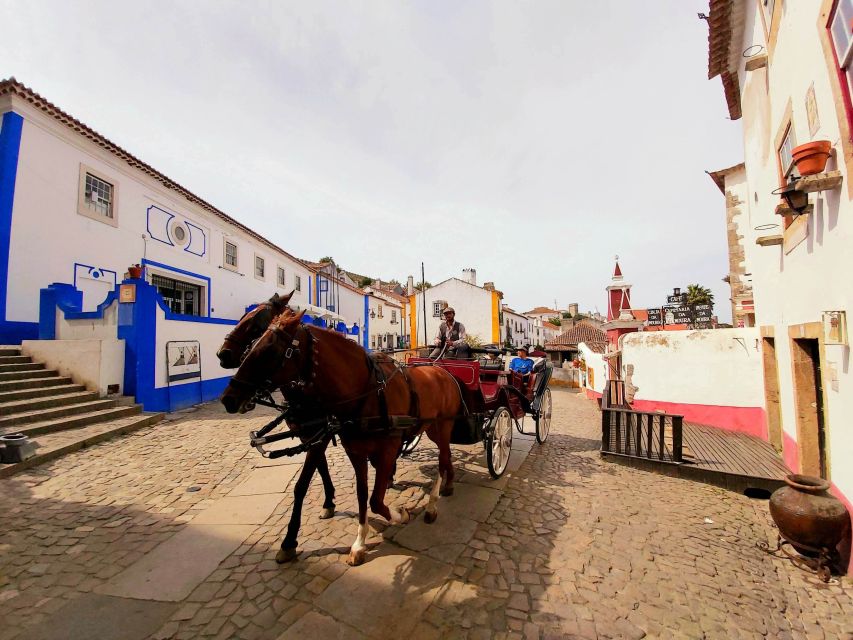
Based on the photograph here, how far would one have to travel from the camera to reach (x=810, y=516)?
3.26 metres

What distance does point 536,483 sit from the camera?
5.09 meters

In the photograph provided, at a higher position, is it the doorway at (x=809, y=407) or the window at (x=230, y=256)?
the window at (x=230, y=256)

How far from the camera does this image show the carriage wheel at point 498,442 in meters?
4.85

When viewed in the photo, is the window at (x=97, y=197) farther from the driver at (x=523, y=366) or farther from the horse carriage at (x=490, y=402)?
the driver at (x=523, y=366)

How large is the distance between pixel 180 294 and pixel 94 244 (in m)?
4.20

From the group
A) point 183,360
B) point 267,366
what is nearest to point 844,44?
point 267,366

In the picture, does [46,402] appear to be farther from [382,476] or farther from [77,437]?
[382,476]

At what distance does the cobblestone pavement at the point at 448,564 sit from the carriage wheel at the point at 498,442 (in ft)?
0.91

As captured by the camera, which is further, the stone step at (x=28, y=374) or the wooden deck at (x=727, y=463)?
the stone step at (x=28, y=374)

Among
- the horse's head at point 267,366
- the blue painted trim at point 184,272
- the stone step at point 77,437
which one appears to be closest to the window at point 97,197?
the blue painted trim at point 184,272

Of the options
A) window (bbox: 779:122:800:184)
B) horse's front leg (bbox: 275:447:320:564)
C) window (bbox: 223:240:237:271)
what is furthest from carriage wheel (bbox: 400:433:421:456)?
window (bbox: 223:240:237:271)

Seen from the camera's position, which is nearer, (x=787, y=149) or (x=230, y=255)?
(x=787, y=149)

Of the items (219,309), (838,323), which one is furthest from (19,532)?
(219,309)

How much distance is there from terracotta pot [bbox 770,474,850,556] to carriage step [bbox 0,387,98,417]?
36.4 feet
